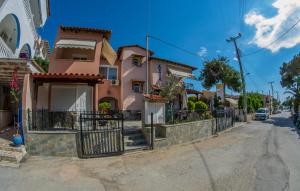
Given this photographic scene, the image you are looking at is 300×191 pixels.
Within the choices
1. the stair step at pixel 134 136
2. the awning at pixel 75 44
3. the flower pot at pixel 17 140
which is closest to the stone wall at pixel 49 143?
the flower pot at pixel 17 140

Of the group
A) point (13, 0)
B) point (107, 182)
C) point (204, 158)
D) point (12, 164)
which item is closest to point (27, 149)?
point (12, 164)

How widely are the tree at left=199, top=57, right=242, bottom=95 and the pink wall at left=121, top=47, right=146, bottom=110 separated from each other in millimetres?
13300

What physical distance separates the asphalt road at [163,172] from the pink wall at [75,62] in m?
7.56

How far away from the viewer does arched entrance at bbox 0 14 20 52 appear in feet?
46.7

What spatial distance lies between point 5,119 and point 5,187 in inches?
310

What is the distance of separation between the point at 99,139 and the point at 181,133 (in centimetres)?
489

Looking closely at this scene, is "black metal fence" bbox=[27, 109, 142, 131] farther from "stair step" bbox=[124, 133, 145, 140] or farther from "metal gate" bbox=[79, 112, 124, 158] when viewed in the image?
"stair step" bbox=[124, 133, 145, 140]

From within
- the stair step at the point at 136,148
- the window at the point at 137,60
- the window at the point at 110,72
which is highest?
the window at the point at 137,60

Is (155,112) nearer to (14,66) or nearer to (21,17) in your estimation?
(14,66)

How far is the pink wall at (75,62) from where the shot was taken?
14914 mm

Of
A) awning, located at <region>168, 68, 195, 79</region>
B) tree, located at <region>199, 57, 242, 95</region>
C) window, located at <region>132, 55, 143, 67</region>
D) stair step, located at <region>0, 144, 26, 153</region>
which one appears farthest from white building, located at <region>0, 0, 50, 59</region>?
tree, located at <region>199, 57, 242, 95</region>

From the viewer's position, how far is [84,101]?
43.5 feet

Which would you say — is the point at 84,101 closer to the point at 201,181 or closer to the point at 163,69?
the point at 201,181

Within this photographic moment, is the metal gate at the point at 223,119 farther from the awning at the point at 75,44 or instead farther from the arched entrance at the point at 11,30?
the arched entrance at the point at 11,30
